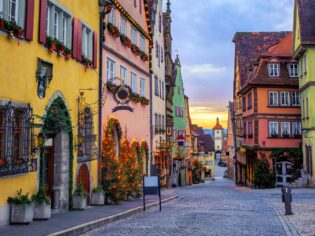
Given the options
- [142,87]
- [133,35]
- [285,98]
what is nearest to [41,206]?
[133,35]

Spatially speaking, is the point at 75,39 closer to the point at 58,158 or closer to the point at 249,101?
the point at 58,158

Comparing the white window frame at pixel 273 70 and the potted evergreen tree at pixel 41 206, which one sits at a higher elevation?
the white window frame at pixel 273 70

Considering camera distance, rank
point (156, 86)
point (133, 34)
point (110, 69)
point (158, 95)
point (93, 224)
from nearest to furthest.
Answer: point (93, 224) → point (110, 69) → point (133, 34) → point (156, 86) → point (158, 95)

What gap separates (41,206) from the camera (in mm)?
12000

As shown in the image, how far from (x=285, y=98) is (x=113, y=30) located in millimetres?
20472

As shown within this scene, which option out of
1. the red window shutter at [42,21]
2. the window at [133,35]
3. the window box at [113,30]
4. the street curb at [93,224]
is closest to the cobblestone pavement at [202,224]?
the street curb at [93,224]

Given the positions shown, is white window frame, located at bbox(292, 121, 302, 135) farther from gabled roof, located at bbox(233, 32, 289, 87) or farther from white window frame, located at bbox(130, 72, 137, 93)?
white window frame, located at bbox(130, 72, 137, 93)

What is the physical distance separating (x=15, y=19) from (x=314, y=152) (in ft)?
79.7

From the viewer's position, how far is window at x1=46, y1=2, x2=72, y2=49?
13.8 m

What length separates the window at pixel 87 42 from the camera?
1714 centimetres

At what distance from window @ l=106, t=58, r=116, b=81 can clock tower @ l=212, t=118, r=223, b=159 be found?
445 ft

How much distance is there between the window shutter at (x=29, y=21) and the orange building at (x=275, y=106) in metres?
Answer: 26.5

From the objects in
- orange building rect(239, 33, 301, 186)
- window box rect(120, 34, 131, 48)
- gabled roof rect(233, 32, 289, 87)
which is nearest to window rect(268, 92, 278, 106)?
orange building rect(239, 33, 301, 186)

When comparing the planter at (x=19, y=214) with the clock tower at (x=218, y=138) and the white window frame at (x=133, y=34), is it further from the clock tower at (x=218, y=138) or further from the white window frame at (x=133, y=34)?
the clock tower at (x=218, y=138)
